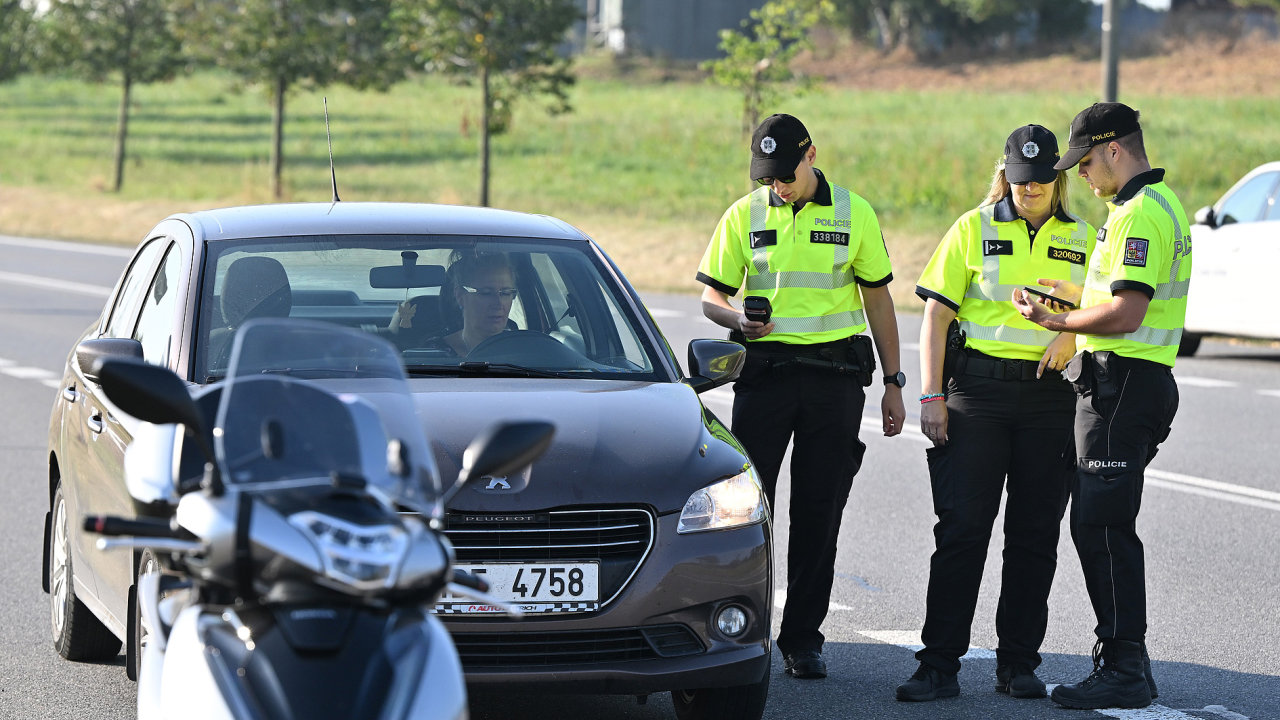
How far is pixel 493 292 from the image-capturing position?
5707mm

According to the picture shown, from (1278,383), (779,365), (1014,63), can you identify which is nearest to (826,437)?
(779,365)

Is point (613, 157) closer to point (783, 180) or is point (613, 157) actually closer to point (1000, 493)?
point (783, 180)

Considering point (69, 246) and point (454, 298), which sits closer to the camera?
point (454, 298)

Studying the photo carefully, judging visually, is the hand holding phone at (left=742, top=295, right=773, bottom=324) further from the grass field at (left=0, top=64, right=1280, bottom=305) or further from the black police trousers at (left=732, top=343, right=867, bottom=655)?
the grass field at (left=0, top=64, right=1280, bottom=305)

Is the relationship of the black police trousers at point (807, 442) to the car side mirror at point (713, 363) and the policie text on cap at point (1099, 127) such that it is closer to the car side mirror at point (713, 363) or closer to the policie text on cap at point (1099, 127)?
the car side mirror at point (713, 363)

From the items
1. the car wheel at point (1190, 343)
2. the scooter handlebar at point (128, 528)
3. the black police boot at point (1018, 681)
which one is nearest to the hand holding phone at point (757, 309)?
the black police boot at point (1018, 681)

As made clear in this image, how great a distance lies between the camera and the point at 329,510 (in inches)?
107

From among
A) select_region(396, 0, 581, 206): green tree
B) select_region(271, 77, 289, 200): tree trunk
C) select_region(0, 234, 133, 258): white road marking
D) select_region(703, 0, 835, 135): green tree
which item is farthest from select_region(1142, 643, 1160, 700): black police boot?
select_region(271, 77, 289, 200): tree trunk

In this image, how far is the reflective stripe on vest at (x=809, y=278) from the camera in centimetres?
595

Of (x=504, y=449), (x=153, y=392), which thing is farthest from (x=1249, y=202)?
(x=153, y=392)

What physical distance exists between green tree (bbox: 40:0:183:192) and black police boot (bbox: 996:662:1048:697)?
3889 centimetres

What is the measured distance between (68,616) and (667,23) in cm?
8398

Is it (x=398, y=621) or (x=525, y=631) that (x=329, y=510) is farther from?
(x=525, y=631)

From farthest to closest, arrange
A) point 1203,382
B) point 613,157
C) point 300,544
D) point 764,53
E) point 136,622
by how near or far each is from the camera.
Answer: point 613,157 → point 764,53 → point 1203,382 → point 136,622 → point 300,544
